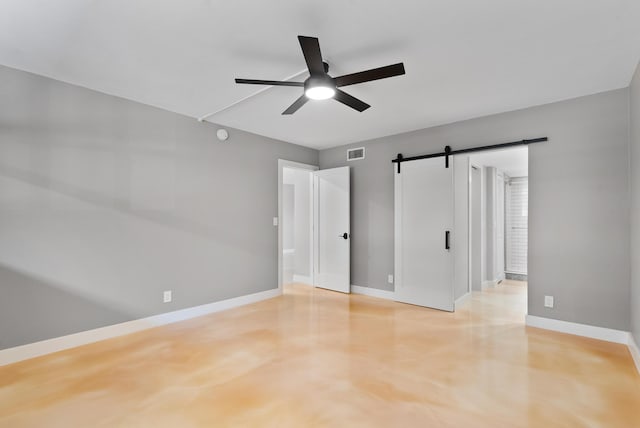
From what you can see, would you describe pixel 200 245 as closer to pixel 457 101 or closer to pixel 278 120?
pixel 278 120

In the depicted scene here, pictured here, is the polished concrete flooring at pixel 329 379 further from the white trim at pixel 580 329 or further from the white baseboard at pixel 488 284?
the white baseboard at pixel 488 284

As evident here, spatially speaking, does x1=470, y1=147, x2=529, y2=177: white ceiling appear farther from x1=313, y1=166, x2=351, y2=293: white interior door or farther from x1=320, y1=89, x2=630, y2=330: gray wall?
x1=313, y1=166, x2=351, y2=293: white interior door

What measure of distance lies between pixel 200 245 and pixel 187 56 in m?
2.36

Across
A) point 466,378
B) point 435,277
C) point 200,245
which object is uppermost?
point 200,245

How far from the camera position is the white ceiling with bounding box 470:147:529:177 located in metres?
4.57

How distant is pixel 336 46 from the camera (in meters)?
2.29

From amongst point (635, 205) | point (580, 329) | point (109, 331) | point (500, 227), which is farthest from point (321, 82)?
point (500, 227)

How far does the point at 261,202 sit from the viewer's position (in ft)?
15.5

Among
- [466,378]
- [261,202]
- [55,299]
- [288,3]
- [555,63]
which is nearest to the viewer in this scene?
[288,3]

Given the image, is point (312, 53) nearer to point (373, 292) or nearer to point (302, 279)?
point (373, 292)

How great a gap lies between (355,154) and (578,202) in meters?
3.08

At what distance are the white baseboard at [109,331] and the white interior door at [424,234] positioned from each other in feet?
7.86

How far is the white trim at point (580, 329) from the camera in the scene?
3037 millimetres

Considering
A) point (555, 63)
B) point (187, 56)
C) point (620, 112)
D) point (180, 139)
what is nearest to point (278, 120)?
point (180, 139)
